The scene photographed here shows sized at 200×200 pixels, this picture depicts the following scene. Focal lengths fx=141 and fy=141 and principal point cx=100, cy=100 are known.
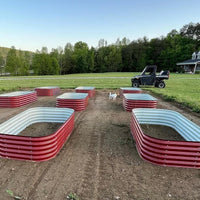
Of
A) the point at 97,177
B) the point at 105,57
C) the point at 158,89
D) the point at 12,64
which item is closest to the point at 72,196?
the point at 97,177

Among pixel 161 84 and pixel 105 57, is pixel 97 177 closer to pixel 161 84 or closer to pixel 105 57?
pixel 161 84

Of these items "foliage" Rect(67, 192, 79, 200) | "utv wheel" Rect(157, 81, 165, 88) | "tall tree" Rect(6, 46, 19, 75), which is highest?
"tall tree" Rect(6, 46, 19, 75)

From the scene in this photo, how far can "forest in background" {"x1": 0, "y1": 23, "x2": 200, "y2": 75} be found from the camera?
180 ft

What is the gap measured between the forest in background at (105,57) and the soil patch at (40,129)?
55.1 metres

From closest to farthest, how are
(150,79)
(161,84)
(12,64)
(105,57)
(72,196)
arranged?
1. (72,196)
2. (150,79)
3. (161,84)
4. (12,64)
5. (105,57)

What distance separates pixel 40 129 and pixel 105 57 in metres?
58.8

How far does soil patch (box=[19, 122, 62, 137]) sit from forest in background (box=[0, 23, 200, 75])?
5507 cm

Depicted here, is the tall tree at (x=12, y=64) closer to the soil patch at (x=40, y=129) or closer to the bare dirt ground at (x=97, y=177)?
the soil patch at (x=40, y=129)

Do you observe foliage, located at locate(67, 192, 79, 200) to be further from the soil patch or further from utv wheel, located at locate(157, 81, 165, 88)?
utv wheel, located at locate(157, 81, 165, 88)

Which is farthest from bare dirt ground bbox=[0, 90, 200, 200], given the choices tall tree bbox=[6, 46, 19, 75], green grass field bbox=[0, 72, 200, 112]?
tall tree bbox=[6, 46, 19, 75]

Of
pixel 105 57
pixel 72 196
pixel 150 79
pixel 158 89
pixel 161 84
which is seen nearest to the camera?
pixel 72 196

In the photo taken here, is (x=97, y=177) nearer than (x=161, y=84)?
Yes

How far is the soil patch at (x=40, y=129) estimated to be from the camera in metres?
4.84

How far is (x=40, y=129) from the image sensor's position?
17.2ft
